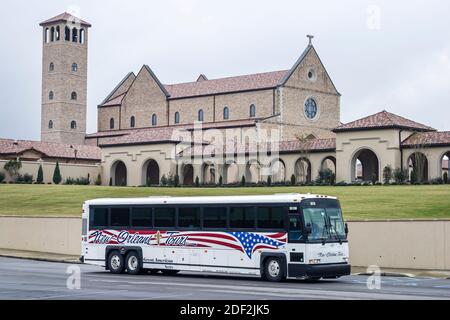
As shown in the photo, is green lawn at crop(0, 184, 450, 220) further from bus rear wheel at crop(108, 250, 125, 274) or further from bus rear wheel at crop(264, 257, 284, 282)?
bus rear wheel at crop(264, 257, 284, 282)

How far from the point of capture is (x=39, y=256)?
139ft

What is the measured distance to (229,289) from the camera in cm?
2381

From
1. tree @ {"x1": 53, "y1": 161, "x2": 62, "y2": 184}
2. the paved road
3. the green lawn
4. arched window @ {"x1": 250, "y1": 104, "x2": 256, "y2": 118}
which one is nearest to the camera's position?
the paved road

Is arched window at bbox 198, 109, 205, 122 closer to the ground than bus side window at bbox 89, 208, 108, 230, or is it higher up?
higher up

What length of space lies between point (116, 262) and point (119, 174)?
209 feet

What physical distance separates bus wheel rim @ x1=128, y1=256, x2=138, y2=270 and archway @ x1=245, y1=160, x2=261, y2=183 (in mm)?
51912

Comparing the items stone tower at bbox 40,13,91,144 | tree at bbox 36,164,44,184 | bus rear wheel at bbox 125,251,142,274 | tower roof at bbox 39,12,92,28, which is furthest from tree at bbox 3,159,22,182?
bus rear wheel at bbox 125,251,142,274

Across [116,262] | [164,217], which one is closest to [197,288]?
[164,217]

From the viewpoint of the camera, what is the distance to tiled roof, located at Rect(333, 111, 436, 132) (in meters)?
72.1

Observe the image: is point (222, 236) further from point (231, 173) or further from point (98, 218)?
point (231, 173)

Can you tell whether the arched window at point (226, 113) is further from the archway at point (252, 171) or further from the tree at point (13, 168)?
the tree at point (13, 168)
